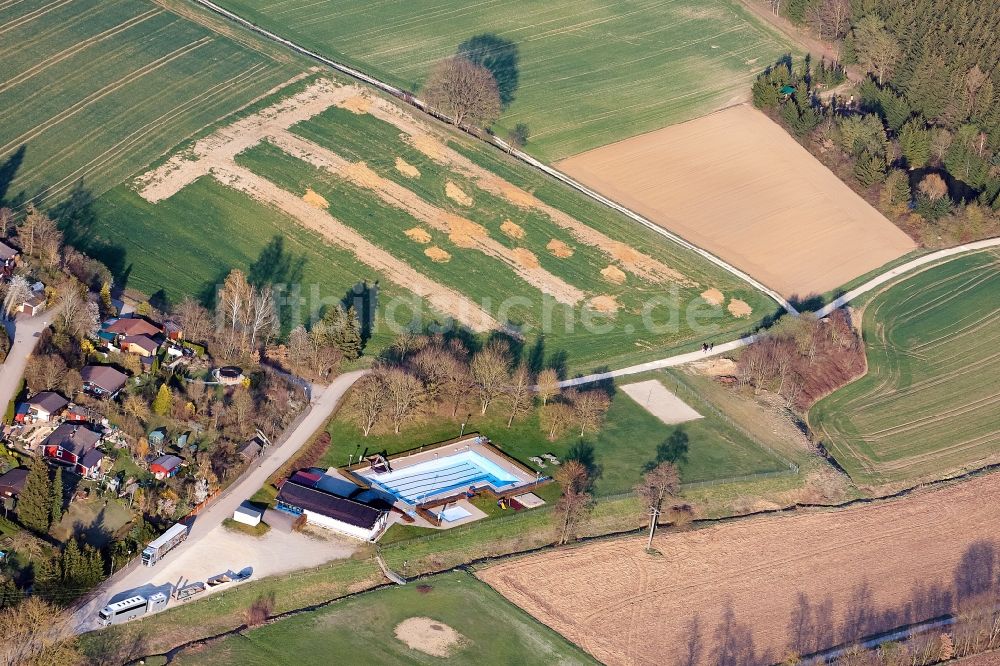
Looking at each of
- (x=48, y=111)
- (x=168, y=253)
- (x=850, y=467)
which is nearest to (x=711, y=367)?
(x=850, y=467)

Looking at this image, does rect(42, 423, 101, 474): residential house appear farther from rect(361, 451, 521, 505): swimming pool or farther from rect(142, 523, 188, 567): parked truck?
rect(361, 451, 521, 505): swimming pool

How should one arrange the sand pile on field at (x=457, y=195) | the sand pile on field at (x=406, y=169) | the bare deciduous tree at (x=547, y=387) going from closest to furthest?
the bare deciduous tree at (x=547, y=387)
the sand pile on field at (x=457, y=195)
the sand pile on field at (x=406, y=169)

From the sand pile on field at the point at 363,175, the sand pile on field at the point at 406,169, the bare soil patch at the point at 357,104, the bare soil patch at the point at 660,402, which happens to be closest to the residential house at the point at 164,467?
the bare soil patch at the point at 660,402

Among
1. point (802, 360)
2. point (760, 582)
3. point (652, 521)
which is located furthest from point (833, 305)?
point (760, 582)

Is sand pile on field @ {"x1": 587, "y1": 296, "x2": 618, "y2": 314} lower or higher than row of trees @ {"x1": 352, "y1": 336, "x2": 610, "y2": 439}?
lower

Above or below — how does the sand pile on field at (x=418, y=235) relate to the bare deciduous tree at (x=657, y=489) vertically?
above

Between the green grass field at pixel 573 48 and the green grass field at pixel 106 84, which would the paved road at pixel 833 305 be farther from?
the green grass field at pixel 106 84

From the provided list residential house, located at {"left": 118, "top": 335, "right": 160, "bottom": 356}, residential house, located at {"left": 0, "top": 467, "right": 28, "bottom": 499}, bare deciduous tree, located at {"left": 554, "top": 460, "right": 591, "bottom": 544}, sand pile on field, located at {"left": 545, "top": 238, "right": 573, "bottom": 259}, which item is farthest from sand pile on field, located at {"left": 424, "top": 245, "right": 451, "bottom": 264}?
residential house, located at {"left": 0, "top": 467, "right": 28, "bottom": 499}
